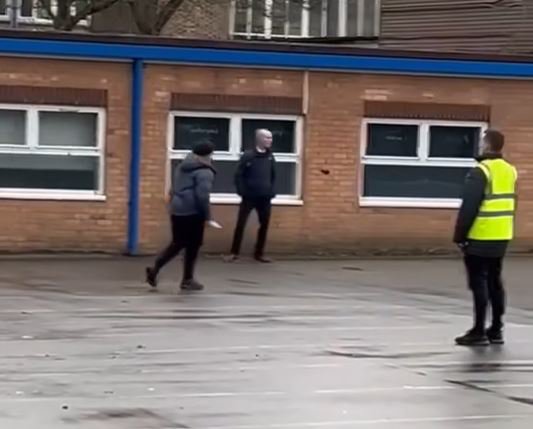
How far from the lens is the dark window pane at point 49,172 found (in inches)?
793

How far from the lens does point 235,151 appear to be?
830 inches

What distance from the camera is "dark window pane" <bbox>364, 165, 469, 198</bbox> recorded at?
21828 millimetres

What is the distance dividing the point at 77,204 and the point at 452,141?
238 inches

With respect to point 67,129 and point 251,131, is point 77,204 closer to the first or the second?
point 67,129

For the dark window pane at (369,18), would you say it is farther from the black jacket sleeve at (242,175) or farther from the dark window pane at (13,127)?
the dark window pane at (13,127)

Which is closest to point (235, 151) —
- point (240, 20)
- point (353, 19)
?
point (353, 19)

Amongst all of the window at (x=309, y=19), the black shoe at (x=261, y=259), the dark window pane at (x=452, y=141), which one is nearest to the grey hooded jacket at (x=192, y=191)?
the black shoe at (x=261, y=259)

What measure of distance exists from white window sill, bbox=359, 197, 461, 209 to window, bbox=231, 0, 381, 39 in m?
14.3

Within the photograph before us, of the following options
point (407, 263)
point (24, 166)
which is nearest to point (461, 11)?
point (407, 263)

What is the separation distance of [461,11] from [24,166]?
45.3 ft

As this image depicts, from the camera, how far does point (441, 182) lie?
22.3 m

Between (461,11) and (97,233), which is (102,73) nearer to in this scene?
(97,233)

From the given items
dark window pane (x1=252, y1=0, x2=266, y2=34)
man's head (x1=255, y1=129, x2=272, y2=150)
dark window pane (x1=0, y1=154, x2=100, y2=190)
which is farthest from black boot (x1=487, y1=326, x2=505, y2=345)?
dark window pane (x1=252, y1=0, x2=266, y2=34)

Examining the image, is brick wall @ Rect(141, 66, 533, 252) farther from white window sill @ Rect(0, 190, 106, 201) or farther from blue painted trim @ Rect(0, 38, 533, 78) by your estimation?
white window sill @ Rect(0, 190, 106, 201)
